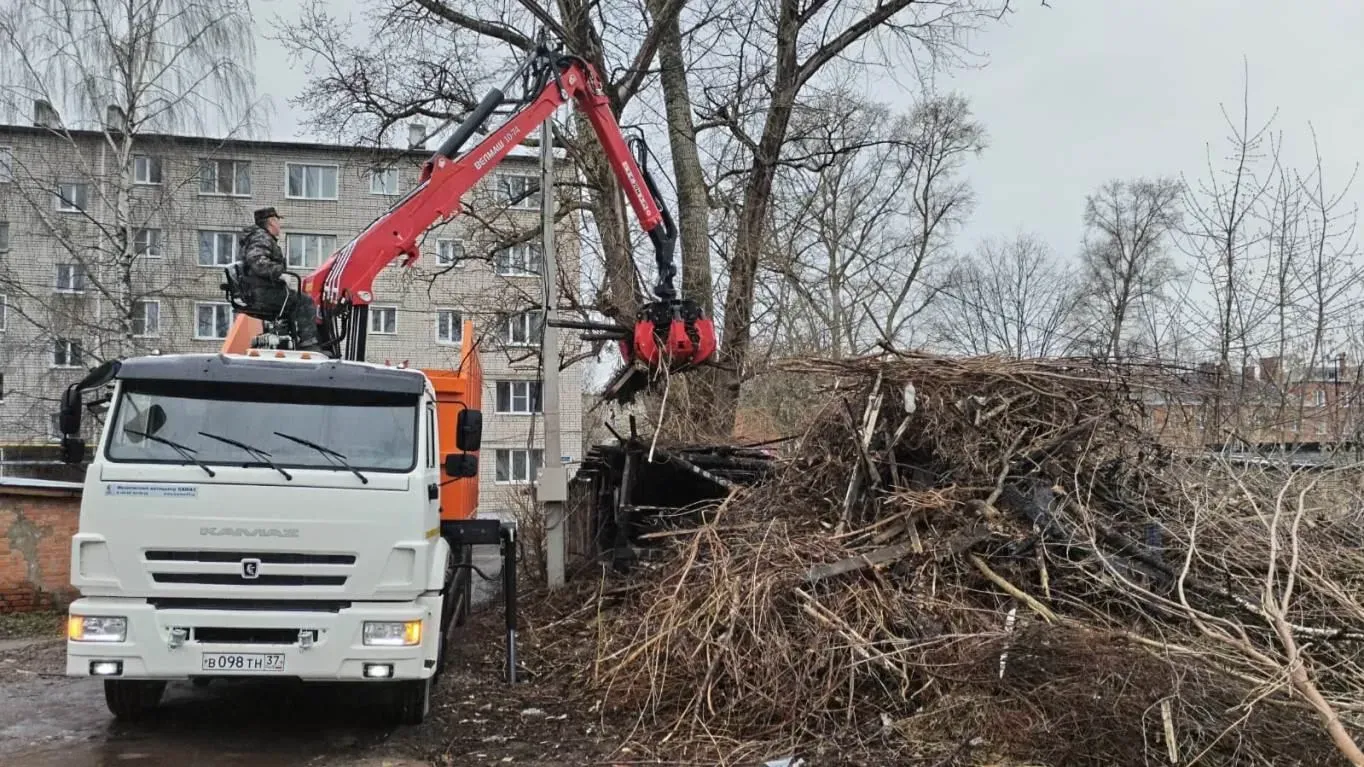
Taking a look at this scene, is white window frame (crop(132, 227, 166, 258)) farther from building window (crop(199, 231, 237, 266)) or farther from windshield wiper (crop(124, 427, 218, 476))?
windshield wiper (crop(124, 427, 218, 476))

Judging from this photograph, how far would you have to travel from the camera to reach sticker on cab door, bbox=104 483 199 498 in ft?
18.6

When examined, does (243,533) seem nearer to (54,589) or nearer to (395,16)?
(54,589)

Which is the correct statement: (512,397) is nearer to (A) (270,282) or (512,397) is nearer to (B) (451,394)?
(B) (451,394)

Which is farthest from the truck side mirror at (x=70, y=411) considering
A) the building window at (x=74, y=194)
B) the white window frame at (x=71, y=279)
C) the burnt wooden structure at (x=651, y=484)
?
the white window frame at (x=71, y=279)

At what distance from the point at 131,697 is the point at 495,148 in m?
5.46

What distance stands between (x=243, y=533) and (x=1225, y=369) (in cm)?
1016

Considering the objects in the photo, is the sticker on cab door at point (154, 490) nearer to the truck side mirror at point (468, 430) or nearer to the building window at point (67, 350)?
the truck side mirror at point (468, 430)

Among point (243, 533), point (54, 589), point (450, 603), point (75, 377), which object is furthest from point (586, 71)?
point (75, 377)

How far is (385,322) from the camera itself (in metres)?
33.0

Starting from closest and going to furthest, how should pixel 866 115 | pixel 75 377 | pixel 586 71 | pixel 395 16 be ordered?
pixel 586 71
pixel 395 16
pixel 866 115
pixel 75 377

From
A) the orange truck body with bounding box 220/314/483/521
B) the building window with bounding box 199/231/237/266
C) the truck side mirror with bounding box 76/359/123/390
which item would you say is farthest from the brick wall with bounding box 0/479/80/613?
the building window with bounding box 199/231/237/266

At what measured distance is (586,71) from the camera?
10195 mm

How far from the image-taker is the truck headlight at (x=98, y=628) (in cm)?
555

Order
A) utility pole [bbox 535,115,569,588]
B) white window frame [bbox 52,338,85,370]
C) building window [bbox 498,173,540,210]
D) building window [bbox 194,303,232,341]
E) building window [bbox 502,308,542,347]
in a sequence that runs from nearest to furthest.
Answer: utility pole [bbox 535,115,569,588] < building window [bbox 498,173,540,210] < building window [bbox 502,308,542,347] < white window frame [bbox 52,338,85,370] < building window [bbox 194,303,232,341]
